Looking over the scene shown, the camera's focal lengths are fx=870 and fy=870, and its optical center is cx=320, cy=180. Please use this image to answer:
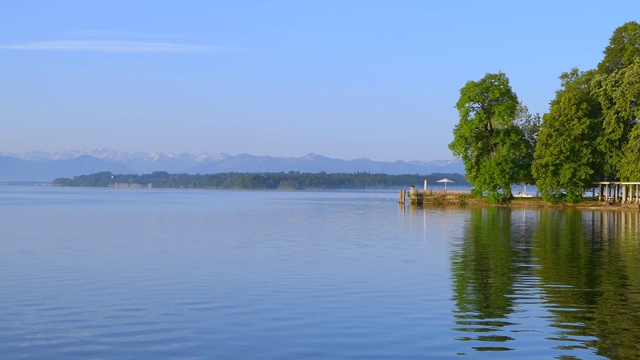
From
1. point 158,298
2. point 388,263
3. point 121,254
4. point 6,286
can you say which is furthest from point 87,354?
point 121,254

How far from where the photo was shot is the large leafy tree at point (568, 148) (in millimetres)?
87125

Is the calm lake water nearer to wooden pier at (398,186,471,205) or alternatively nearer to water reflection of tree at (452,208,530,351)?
water reflection of tree at (452,208,530,351)

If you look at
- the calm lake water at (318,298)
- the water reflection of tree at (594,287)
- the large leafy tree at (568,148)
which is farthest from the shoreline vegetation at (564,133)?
the calm lake water at (318,298)

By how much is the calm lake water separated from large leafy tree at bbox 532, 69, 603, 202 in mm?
44271

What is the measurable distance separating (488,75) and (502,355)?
8009cm

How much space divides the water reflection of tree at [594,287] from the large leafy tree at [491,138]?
142 feet

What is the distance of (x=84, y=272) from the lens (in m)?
28.7

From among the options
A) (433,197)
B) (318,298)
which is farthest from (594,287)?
(433,197)

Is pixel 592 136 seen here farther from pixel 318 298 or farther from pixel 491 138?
pixel 318 298

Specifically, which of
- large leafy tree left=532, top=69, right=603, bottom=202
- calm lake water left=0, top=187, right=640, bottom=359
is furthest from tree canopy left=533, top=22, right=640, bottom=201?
calm lake water left=0, top=187, right=640, bottom=359

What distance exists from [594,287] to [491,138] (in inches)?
2777

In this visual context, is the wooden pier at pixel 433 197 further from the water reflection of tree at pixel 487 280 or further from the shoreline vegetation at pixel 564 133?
the water reflection of tree at pixel 487 280

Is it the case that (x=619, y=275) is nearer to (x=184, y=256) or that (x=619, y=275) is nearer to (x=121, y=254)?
(x=184, y=256)

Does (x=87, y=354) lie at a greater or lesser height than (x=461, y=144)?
lesser
